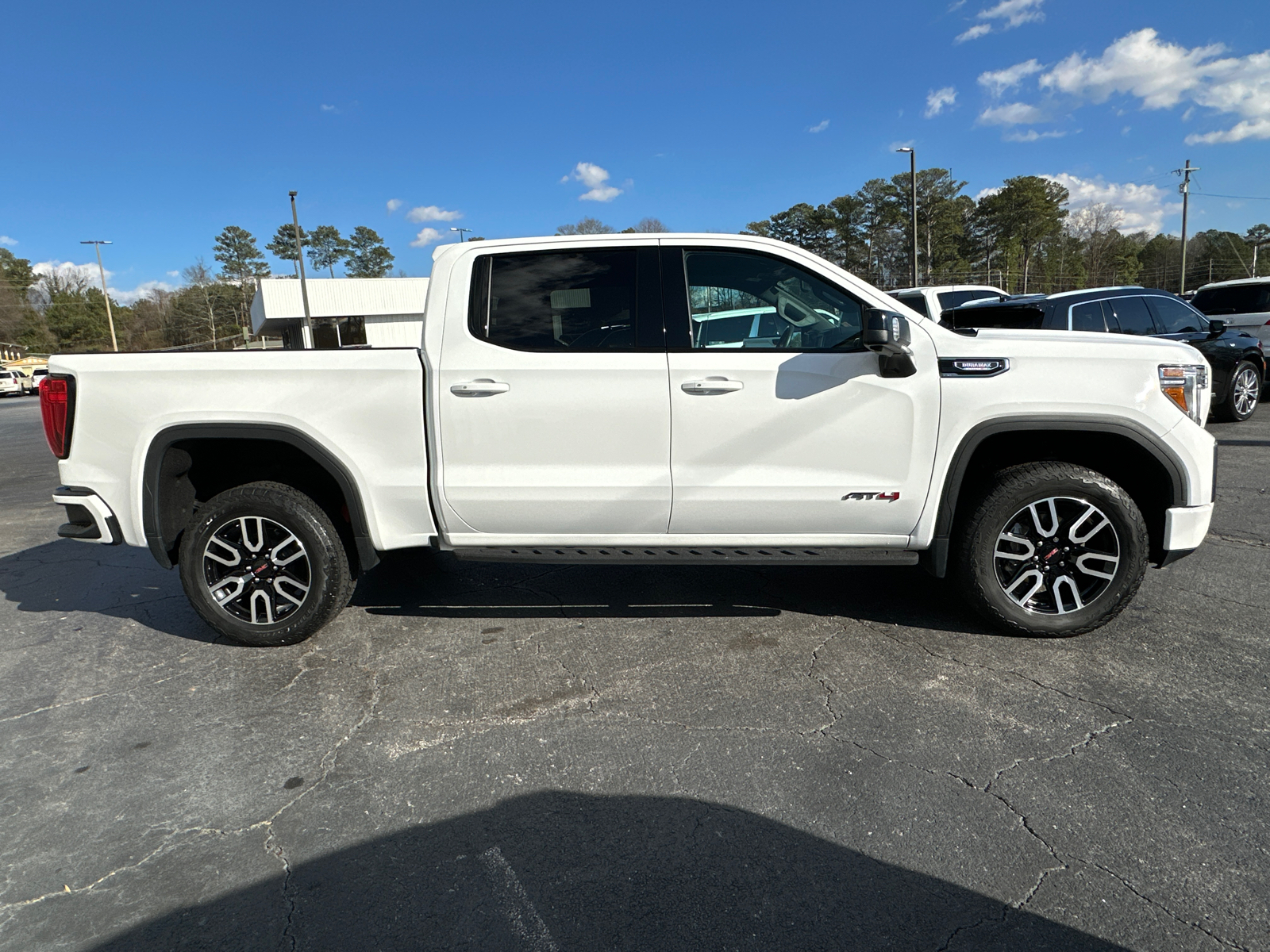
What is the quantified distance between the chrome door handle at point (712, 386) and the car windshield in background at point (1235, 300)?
12.5 m

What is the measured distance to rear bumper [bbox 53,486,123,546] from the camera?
4.09 meters

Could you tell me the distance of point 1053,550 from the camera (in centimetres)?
392

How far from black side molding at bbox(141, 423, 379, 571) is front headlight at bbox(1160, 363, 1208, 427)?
3.94 metres

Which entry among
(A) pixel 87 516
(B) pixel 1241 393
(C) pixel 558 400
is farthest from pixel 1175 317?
(A) pixel 87 516

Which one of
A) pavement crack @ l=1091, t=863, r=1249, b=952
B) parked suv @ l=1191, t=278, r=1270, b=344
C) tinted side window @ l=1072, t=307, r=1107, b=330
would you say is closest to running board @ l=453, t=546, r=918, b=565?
pavement crack @ l=1091, t=863, r=1249, b=952

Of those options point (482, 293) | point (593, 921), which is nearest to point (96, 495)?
point (482, 293)

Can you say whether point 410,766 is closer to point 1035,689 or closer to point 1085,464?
point 1035,689

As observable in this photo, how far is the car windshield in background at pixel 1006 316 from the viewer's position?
881 centimetres

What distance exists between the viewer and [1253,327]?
1220 centimetres

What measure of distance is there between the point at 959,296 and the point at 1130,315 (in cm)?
571

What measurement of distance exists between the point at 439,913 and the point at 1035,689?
8.61ft

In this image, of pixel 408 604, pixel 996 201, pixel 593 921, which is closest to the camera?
pixel 593 921

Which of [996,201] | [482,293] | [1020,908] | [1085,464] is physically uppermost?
[996,201]

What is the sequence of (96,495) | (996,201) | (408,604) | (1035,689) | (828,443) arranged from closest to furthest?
1. (1035,689)
2. (828,443)
3. (96,495)
4. (408,604)
5. (996,201)
